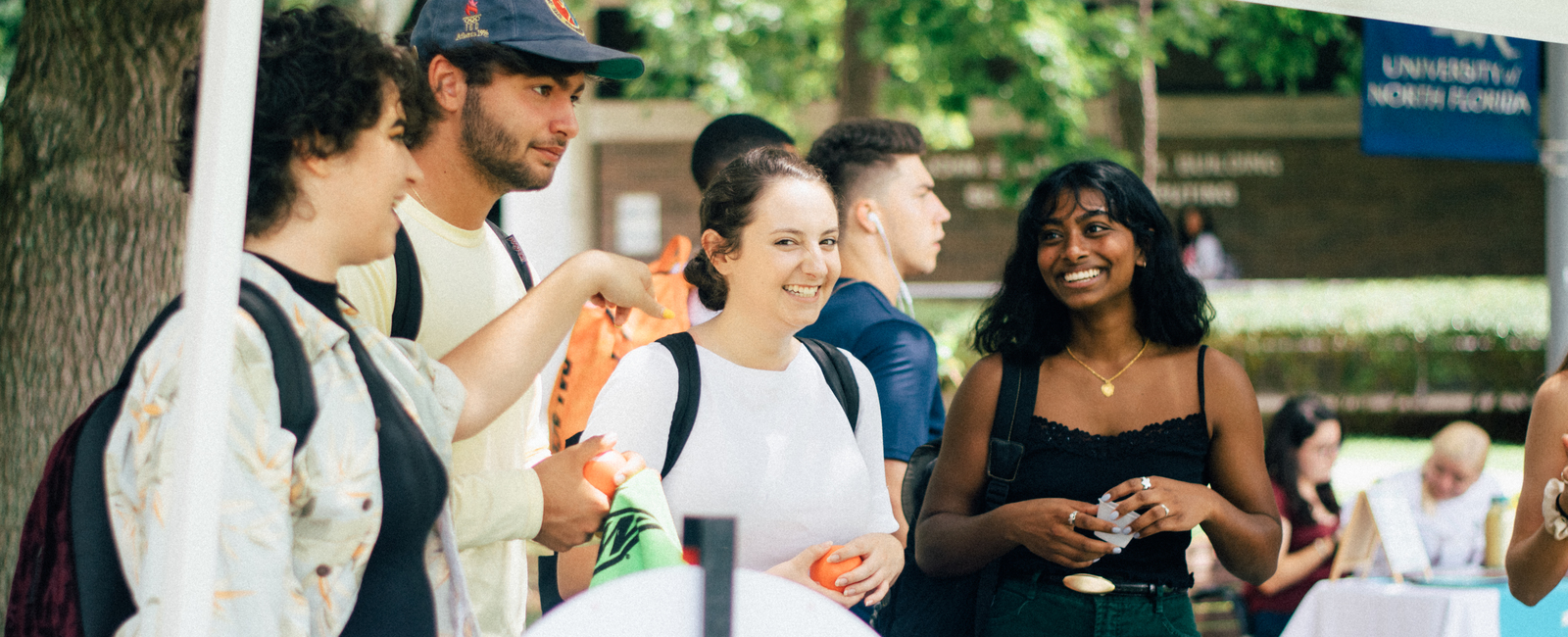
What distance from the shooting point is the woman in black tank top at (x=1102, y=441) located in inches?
86.4

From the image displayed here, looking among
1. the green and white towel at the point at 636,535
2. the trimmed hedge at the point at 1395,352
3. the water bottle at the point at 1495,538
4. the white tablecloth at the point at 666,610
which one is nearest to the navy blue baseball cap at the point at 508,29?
the green and white towel at the point at 636,535

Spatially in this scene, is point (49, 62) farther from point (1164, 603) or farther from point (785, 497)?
point (1164, 603)

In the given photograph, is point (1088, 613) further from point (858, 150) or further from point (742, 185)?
point (858, 150)

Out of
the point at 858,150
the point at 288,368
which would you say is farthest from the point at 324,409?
the point at 858,150

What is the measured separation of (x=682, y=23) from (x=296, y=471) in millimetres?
8085

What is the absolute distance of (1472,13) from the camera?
2.08 meters

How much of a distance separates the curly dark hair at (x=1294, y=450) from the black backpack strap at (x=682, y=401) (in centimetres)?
399

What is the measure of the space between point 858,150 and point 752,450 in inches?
54.8

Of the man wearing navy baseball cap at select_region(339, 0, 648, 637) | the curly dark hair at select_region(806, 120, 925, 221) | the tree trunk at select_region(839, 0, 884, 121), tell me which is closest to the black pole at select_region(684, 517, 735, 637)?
the man wearing navy baseball cap at select_region(339, 0, 648, 637)

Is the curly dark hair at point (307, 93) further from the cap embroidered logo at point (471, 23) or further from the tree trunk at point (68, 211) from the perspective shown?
the tree trunk at point (68, 211)

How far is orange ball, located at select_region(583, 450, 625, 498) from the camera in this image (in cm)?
160

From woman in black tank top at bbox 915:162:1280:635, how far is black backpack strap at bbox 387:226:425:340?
3.56ft

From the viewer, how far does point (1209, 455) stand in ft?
7.72

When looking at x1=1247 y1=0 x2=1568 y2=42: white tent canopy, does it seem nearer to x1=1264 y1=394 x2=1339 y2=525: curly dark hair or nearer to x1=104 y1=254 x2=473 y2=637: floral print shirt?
x1=104 y1=254 x2=473 y2=637: floral print shirt
